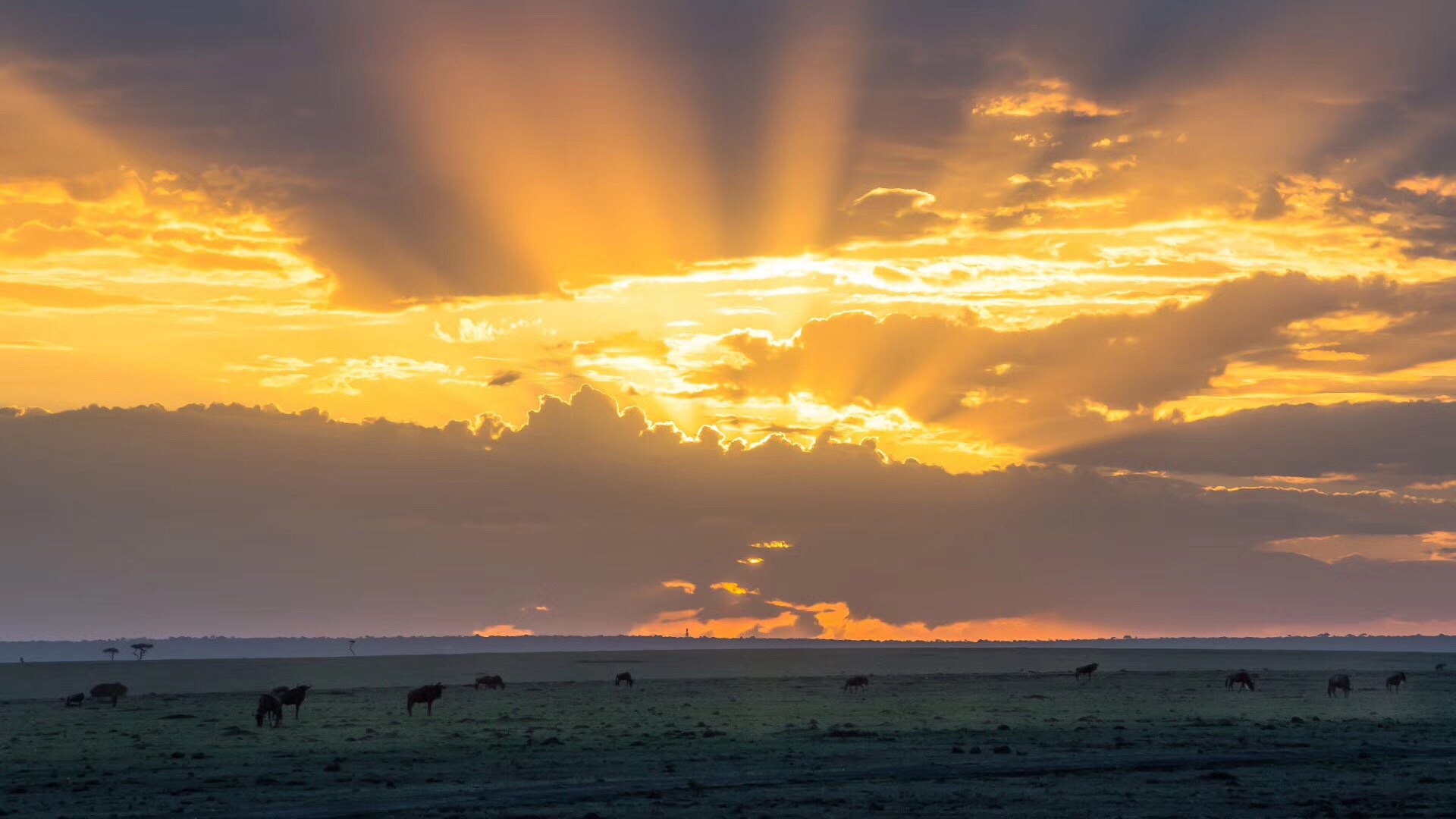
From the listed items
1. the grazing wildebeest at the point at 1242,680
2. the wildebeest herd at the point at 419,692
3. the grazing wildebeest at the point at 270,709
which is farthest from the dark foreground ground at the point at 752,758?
the grazing wildebeest at the point at 1242,680

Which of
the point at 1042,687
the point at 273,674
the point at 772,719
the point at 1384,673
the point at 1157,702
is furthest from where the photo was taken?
the point at 273,674

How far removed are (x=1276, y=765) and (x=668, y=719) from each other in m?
33.2

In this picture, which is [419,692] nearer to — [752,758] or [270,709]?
[270,709]

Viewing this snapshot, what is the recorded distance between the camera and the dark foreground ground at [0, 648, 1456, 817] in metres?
35.8

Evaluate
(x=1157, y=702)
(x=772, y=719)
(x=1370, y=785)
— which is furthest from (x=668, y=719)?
(x=1370, y=785)

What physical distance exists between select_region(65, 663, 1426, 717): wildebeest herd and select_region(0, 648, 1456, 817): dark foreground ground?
167 cm

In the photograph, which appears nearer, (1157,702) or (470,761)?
(470,761)

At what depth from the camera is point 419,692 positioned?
76.4 meters

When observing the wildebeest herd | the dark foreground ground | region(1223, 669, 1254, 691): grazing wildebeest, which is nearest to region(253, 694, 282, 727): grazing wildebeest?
the wildebeest herd

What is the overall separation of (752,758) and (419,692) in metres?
33.2

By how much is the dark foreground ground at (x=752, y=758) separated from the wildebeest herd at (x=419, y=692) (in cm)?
167

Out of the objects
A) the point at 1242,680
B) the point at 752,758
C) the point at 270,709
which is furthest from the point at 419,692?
the point at 1242,680

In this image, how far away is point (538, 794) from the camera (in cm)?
3784

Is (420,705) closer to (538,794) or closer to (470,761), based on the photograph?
(470,761)
